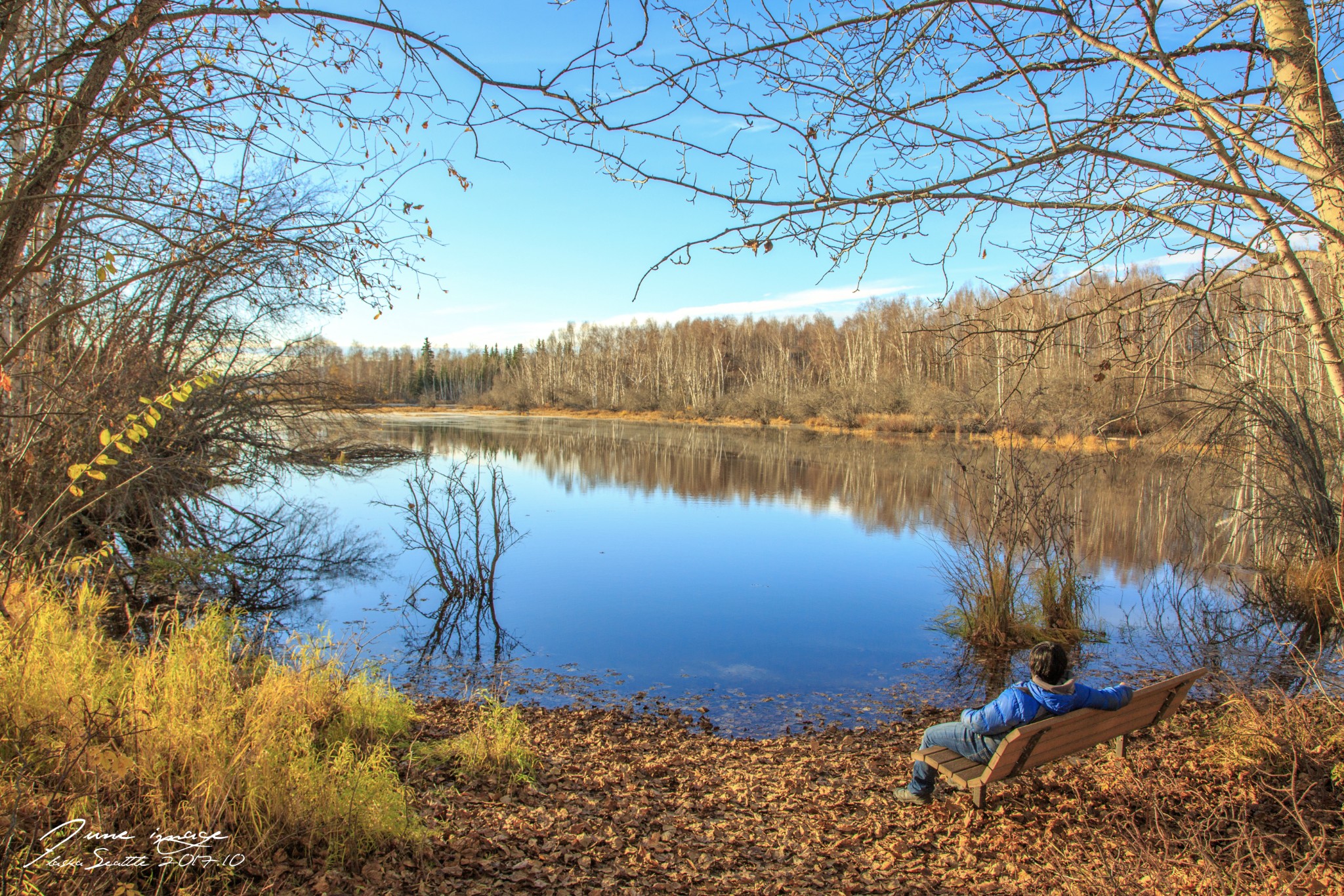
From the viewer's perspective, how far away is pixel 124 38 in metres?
3.45

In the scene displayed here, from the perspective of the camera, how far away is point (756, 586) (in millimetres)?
12656

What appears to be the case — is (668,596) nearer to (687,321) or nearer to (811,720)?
(811,720)

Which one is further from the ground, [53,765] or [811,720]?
[53,765]

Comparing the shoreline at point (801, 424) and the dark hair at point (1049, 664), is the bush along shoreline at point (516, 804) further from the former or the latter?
the shoreline at point (801, 424)

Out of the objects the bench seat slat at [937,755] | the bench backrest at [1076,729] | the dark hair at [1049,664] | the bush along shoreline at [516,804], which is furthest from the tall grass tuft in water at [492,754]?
the dark hair at [1049,664]

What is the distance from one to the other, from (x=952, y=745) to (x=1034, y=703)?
530 millimetres

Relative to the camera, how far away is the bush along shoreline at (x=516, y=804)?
311 centimetres

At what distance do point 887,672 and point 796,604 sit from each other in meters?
3.07

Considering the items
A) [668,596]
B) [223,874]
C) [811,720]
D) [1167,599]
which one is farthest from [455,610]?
[1167,599]

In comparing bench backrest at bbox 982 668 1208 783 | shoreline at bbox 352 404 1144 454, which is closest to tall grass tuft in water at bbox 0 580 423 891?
bench backrest at bbox 982 668 1208 783

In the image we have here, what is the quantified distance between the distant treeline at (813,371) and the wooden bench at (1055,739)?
5.70 feet

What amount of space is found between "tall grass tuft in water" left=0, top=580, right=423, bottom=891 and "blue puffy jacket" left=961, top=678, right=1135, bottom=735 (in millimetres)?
3087

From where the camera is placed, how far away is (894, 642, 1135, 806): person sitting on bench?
4.30 m

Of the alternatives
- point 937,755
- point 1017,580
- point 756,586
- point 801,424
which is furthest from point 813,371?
point 937,755
